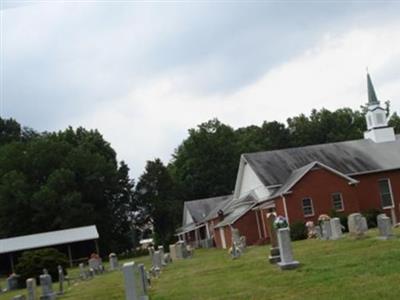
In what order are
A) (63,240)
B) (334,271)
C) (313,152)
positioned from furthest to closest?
(63,240) < (313,152) < (334,271)

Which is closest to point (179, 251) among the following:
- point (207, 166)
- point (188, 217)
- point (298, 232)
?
point (298, 232)

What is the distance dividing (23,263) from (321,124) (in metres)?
65.5

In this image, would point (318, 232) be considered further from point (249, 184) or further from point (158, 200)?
point (158, 200)

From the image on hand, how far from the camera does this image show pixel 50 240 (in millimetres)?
54375

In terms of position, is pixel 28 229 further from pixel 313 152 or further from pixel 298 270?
pixel 298 270

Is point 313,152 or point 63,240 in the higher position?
point 313,152

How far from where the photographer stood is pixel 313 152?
48.1 m

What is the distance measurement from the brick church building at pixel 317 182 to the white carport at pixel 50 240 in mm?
12046

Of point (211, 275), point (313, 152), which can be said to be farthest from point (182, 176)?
point (211, 275)

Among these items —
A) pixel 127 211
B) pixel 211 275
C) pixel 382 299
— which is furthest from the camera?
pixel 127 211

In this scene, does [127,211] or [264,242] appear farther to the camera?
[127,211]

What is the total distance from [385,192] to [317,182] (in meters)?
7.47

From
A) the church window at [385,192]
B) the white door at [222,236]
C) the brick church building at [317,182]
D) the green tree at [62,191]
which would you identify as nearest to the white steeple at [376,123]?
the brick church building at [317,182]

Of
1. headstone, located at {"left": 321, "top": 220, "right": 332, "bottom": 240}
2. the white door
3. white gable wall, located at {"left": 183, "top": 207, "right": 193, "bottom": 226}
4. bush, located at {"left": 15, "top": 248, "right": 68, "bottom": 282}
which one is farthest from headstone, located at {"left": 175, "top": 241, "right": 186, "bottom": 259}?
white gable wall, located at {"left": 183, "top": 207, "right": 193, "bottom": 226}
